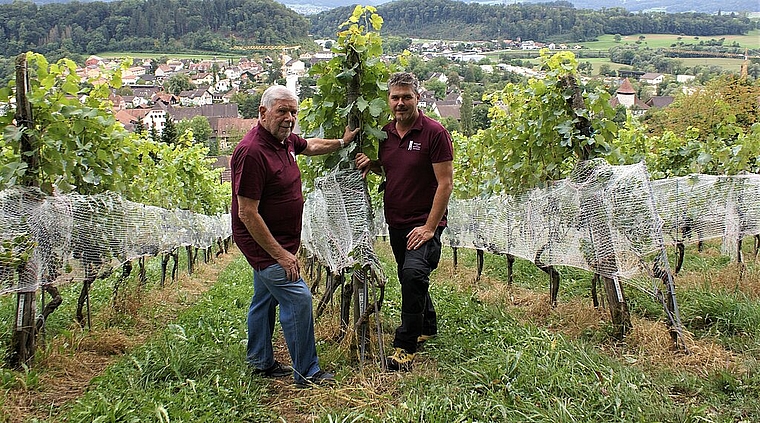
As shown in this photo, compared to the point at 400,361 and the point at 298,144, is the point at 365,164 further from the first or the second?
the point at 400,361

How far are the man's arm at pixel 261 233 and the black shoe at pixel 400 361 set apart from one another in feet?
3.24

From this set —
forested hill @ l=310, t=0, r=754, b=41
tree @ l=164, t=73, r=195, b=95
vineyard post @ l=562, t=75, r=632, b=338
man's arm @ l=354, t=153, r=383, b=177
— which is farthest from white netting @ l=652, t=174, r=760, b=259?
forested hill @ l=310, t=0, r=754, b=41

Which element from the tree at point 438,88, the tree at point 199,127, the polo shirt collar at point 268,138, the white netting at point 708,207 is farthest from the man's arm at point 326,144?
the tree at point 438,88

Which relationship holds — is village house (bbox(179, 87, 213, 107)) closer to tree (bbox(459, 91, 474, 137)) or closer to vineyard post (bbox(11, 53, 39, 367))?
tree (bbox(459, 91, 474, 137))

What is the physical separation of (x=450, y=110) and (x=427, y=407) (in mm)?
65280

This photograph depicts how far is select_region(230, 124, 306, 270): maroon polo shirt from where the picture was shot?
3.86m

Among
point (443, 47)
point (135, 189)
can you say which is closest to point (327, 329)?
point (135, 189)

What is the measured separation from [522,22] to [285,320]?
432 feet

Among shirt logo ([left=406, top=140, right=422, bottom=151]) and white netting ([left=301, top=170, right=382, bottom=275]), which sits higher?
shirt logo ([left=406, top=140, right=422, bottom=151])

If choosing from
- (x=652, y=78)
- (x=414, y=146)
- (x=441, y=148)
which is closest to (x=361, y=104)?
(x=414, y=146)

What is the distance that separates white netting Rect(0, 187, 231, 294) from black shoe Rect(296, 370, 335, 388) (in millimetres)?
2038

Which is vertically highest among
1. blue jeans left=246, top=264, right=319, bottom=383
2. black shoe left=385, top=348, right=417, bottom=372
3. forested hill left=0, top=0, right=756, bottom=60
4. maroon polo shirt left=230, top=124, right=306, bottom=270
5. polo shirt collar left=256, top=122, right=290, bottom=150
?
forested hill left=0, top=0, right=756, bottom=60

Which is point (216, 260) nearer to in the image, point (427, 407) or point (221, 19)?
point (427, 407)

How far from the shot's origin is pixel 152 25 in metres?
128
